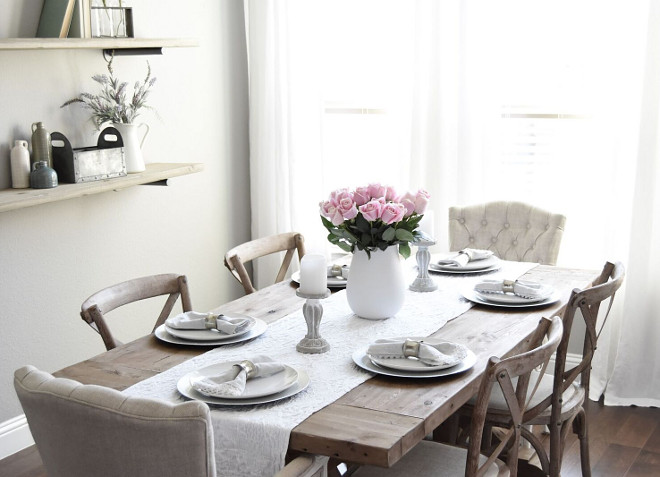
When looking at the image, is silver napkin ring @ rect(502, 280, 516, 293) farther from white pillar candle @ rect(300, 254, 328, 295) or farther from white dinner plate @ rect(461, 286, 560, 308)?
white pillar candle @ rect(300, 254, 328, 295)

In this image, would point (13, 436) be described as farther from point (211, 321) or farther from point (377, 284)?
point (377, 284)

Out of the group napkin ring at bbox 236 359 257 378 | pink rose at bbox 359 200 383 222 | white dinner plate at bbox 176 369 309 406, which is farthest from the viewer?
pink rose at bbox 359 200 383 222

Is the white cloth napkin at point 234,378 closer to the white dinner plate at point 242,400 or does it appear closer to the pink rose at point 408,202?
the white dinner plate at point 242,400

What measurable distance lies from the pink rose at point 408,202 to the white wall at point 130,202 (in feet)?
5.17

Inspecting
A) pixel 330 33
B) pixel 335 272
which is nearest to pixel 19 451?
pixel 335 272

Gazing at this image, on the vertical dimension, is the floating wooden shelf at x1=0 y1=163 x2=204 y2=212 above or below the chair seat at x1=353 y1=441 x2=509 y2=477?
above

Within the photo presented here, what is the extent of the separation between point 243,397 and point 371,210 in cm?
69

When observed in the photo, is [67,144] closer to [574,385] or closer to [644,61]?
[574,385]

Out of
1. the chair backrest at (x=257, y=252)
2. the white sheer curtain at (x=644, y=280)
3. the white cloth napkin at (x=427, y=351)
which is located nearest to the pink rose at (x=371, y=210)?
the white cloth napkin at (x=427, y=351)

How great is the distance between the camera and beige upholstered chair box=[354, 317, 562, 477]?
1781mm

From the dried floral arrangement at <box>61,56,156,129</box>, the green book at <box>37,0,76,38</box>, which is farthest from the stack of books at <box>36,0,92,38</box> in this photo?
the dried floral arrangement at <box>61,56,156,129</box>

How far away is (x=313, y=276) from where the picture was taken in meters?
2.16

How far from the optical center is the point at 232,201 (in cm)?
442

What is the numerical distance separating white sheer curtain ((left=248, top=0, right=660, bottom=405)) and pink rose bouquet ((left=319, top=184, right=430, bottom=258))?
159cm
